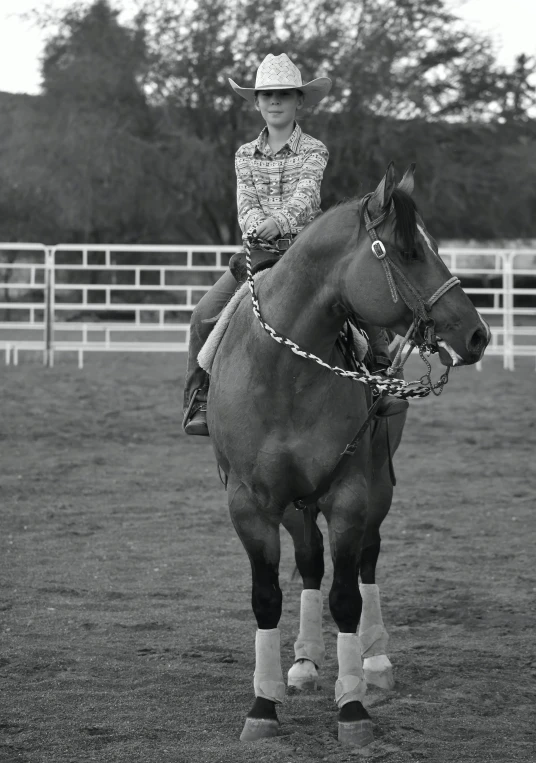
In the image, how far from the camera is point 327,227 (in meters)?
3.64

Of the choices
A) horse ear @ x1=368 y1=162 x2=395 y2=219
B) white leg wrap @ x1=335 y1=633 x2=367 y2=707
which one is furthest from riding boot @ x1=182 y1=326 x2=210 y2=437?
horse ear @ x1=368 y1=162 x2=395 y2=219

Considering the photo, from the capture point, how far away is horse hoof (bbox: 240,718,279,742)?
3.72 m

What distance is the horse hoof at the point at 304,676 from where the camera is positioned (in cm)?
436

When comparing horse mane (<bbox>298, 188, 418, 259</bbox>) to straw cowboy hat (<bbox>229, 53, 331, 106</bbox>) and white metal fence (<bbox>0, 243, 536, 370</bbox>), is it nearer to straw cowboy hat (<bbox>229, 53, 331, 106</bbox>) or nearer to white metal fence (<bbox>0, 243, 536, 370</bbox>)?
straw cowboy hat (<bbox>229, 53, 331, 106</bbox>)

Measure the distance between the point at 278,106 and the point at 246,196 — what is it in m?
0.40

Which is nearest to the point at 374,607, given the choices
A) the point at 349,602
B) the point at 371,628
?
the point at 371,628

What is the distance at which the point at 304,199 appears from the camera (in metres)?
4.03

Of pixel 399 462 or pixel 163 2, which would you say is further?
pixel 163 2

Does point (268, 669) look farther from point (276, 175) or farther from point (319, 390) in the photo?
point (276, 175)

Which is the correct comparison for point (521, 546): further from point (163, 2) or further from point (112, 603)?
point (163, 2)

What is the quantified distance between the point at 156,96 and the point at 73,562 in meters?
21.3

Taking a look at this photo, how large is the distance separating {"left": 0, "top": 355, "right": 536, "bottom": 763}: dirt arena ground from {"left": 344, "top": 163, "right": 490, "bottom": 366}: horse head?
1.47 m

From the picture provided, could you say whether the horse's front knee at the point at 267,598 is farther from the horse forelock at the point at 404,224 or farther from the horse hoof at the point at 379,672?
the horse forelock at the point at 404,224

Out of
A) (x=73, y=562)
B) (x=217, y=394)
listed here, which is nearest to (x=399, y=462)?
(x=73, y=562)
